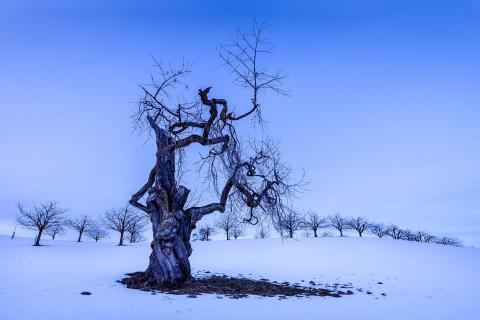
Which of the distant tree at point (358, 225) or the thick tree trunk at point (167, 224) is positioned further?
the distant tree at point (358, 225)

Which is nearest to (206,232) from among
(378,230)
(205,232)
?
(205,232)

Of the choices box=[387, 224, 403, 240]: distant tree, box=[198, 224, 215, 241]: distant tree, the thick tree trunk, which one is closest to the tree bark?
the thick tree trunk

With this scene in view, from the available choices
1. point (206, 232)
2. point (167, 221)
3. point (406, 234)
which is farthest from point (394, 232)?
point (167, 221)

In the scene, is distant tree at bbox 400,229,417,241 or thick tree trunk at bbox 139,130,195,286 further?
distant tree at bbox 400,229,417,241

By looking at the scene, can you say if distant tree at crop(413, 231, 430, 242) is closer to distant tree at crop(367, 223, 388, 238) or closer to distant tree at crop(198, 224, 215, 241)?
distant tree at crop(367, 223, 388, 238)

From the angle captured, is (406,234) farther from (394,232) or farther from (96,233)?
(96,233)

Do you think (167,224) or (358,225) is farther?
(358,225)

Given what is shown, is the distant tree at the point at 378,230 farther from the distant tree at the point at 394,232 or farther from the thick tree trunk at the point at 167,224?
the thick tree trunk at the point at 167,224

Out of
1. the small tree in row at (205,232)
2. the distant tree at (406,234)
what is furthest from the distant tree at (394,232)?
the small tree in row at (205,232)

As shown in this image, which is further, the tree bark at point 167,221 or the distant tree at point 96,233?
the distant tree at point 96,233

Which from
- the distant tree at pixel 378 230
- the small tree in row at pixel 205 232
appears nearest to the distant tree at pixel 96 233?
the small tree in row at pixel 205 232

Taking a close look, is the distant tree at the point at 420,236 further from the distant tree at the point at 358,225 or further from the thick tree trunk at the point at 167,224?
the thick tree trunk at the point at 167,224

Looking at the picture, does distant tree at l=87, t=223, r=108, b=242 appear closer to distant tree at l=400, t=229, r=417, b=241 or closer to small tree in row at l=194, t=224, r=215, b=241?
small tree in row at l=194, t=224, r=215, b=241

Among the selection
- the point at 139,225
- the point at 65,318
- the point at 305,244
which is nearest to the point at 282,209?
the point at 65,318
